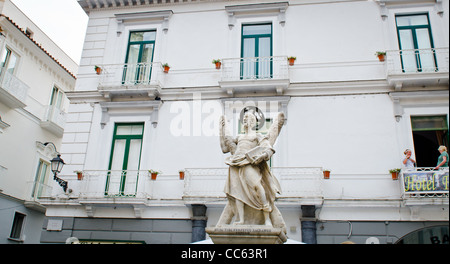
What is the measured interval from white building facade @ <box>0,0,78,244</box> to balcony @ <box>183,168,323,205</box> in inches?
363

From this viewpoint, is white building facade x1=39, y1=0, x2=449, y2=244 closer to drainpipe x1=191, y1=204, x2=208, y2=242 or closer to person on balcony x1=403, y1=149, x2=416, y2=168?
drainpipe x1=191, y1=204, x2=208, y2=242

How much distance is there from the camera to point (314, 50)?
1441 centimetres

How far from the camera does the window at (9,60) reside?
17.5 metres

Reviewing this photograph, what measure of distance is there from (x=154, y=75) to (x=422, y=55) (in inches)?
363

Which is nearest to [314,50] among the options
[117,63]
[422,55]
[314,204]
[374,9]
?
[374,9]

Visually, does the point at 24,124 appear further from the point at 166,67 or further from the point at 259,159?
the point at 259,159

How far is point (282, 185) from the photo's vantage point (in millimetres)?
12570

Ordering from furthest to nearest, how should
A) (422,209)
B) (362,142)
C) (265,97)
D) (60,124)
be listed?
(60,124)
(265,97)
(362,142)
(422,209)

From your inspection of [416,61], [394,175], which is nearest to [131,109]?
[394,175]

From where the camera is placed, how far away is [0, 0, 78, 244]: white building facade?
1739cm

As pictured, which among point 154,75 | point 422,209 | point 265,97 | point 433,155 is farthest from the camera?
point 433,155

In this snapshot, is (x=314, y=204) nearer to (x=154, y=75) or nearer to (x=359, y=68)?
(x=359, y=68)

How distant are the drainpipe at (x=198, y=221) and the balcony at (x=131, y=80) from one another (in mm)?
4390

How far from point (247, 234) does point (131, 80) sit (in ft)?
33.1
